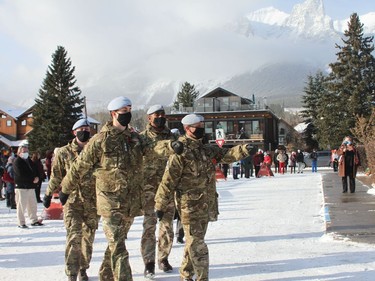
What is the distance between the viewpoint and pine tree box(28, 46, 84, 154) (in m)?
53.8

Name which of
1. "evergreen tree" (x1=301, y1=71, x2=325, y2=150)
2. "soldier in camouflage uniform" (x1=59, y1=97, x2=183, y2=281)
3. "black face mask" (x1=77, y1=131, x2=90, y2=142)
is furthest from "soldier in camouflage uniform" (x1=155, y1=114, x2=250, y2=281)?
"evergreen tree" (x1=301, y1=71, x2=325, y2=150)

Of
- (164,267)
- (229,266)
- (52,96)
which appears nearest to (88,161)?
(164,267)

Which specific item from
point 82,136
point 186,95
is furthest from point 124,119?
point 186,95

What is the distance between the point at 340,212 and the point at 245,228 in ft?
8.57

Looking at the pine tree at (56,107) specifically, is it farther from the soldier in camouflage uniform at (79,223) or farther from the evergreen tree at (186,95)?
the soldier in camouflage uniform at (79,223)

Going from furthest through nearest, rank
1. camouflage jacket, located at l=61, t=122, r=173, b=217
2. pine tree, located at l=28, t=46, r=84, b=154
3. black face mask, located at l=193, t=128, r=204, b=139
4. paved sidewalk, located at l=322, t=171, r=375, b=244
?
pine tree, located at l=28, t=46, r=84, b=154 → paved sidewalk, located at l=322, t=171, r=375, b=244 → black face mask, located at l=193, t=128, r=204, b=139 → camouflage jacket, located at l=61, t=122, r=173, b=217

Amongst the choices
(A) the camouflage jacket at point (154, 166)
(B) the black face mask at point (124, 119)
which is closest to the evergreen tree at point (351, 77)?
(A) the camouflage jacket at point (154, 166)

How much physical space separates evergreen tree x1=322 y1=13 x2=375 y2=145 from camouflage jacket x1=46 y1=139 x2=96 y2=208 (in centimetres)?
4300

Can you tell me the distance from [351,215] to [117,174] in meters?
6.97

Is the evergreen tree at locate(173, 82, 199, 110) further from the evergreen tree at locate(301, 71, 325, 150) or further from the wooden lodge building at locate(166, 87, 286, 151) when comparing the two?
the wooden lodge building at locate(166, 87, 286, 151)

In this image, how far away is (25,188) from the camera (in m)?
10.9

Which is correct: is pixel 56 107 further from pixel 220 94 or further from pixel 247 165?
pixel 247 165

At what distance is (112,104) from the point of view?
523cm

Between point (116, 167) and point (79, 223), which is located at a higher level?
point (116, 167)
